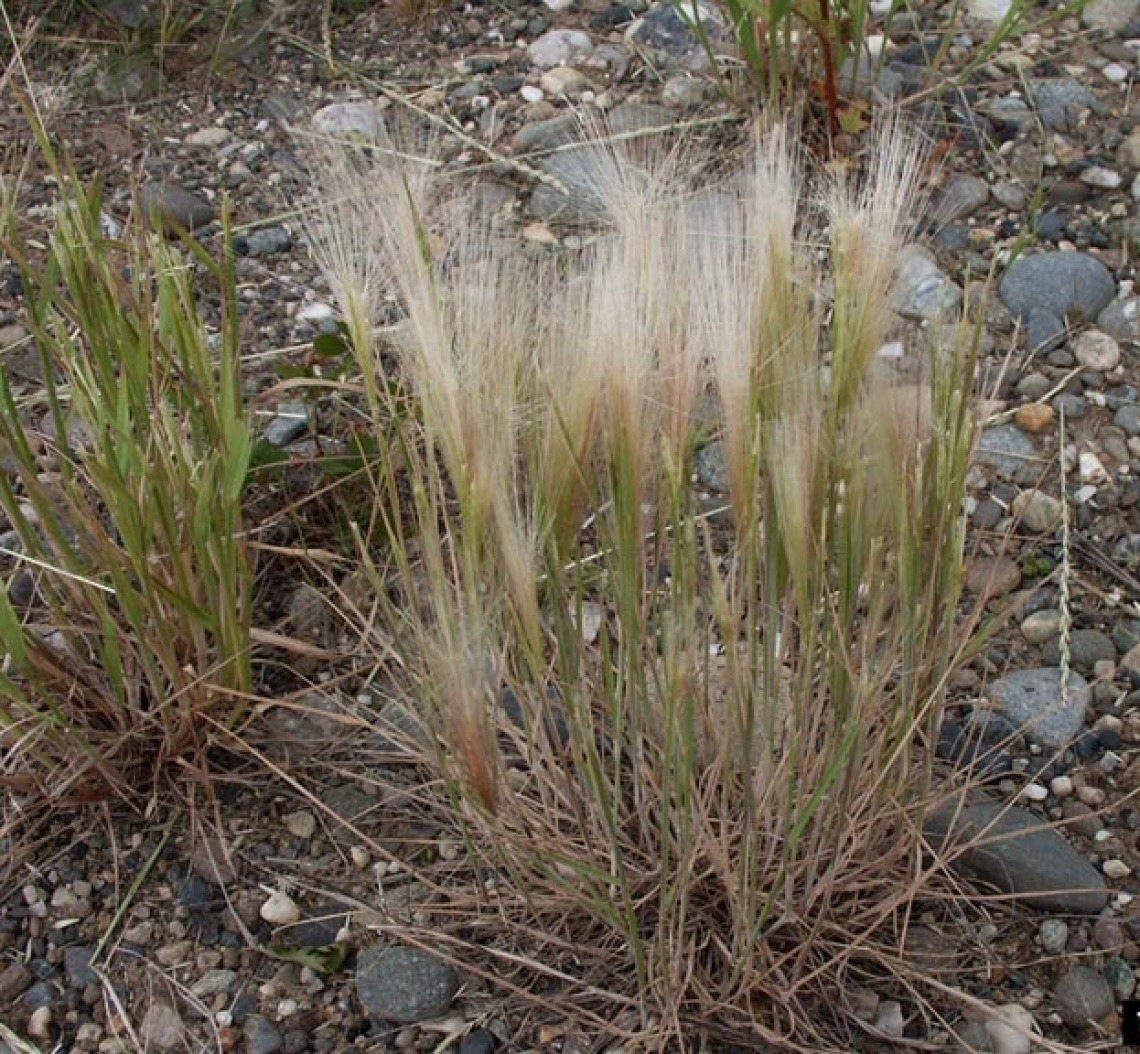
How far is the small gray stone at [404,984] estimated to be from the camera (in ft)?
4.65

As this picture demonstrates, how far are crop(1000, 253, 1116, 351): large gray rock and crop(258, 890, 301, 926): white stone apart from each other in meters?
1.20

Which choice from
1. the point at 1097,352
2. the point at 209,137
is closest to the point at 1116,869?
the point at 1097,352

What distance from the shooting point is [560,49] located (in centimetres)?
263

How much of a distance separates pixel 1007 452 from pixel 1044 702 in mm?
413

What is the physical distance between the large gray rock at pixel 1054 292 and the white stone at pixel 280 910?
120cm

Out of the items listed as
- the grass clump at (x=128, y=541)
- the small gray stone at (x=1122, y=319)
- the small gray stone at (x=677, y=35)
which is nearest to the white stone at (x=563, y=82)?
the small gray stone at (x=677, y=35)

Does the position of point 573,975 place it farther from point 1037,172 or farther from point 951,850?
point 1037,172

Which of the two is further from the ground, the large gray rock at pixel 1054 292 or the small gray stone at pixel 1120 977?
the large gray rock at pixel 1054 292

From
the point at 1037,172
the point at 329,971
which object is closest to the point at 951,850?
the point at 329,971

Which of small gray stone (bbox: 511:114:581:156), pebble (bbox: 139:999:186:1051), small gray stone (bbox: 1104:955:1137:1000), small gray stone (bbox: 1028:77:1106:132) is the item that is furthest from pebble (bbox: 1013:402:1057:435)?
pebble (bbox: 139:999:186:1051)

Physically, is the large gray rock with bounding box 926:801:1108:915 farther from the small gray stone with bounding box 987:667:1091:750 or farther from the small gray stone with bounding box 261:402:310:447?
the small gray stone with bounding box 261:402:310:447

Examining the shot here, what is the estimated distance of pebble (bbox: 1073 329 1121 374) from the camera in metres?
2.03

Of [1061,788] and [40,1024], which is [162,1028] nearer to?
[40,1024]

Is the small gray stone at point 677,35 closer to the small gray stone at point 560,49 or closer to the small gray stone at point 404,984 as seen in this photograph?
the small gray stone at point 560,49
